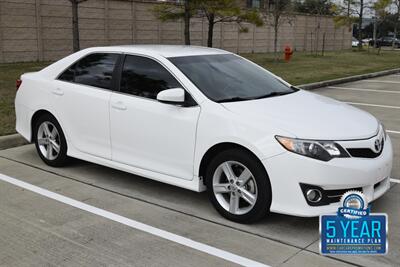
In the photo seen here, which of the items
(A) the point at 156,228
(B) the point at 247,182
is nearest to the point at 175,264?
(A) the point at 156,228

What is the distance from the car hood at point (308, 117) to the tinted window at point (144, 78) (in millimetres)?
755

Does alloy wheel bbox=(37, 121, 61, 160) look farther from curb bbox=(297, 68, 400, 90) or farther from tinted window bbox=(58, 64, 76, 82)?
curb bbox=(297, 68, 400, 90)

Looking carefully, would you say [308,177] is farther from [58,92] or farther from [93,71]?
[58,92]

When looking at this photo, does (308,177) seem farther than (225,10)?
No

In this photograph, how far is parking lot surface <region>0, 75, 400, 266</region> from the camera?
12.3 ft

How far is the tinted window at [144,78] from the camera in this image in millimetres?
4961

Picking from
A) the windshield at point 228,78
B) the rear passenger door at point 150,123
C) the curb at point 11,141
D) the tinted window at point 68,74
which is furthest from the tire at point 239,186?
the curb at point 11,141

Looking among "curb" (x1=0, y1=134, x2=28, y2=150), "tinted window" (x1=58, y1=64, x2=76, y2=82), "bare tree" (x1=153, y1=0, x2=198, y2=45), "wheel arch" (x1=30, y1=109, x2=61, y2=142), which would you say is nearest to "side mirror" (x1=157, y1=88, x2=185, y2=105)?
"tinted window" (x1=58, y1=64, x2=76, y2=82)

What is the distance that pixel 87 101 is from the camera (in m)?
5.48

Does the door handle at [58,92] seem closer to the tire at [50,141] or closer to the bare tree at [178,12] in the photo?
the tire at [50,141]

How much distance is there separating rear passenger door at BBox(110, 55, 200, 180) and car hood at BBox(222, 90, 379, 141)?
49 cm

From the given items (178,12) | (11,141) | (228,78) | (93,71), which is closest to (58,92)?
(93,71)

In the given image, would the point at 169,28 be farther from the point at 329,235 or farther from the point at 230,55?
the point at 329,235

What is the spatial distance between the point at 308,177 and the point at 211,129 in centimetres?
98
